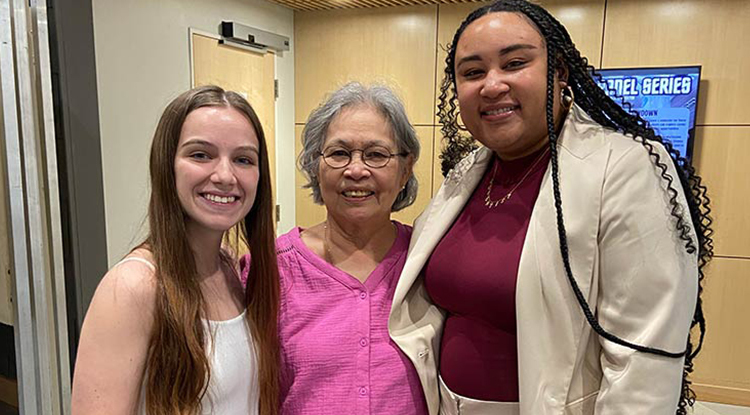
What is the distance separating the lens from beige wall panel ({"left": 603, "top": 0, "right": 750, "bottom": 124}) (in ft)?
10.9

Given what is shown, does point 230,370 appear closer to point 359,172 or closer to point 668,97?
point 359,172

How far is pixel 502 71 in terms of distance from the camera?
122 cm

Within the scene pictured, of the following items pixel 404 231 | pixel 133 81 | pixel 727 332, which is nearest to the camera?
pixel 404 231

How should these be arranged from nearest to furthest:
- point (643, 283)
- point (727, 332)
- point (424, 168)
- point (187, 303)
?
point (643, 283), point (187, 303), point (727, 332), point (424, 168)

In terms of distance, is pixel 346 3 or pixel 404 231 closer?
pixel 404 231

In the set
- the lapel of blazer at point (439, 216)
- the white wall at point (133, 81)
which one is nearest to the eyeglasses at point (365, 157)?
the lapel of blazer at point (439, 216)

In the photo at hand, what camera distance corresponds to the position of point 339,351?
1.40 m

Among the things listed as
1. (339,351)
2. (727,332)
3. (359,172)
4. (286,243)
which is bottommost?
(727,332)

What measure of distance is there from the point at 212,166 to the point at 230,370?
46cm

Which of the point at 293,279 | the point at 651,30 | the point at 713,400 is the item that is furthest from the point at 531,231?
the point at 713,400

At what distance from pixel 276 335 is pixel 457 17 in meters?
3.11

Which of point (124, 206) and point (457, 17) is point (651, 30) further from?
point (124, 206)

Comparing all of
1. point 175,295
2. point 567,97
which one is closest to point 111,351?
point 175,295

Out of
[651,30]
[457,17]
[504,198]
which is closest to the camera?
[504,198]
